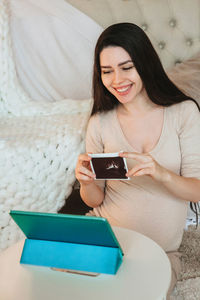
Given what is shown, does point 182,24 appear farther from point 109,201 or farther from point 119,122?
point 109,201

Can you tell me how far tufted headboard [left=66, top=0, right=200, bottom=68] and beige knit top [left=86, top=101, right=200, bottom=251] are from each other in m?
1.15

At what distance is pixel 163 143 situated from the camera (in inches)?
50.3

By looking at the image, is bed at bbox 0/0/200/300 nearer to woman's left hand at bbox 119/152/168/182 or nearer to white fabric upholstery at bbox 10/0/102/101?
white fabric upholstery at bbox 10/0/102/101

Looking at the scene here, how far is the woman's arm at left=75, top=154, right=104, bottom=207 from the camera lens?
1.18m

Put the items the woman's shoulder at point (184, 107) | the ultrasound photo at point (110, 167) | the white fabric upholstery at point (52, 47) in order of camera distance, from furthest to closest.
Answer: the white fabric upholstery at point (52, 47)
the woman's shoulder at point (184, 107)
the ultrasound photo at point (110, 167)

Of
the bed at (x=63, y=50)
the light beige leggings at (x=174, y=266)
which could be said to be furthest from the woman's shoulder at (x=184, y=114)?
the bed at (x=63, y=50)

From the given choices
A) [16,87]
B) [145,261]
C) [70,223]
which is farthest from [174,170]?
[16,87]

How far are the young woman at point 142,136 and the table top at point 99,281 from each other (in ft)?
0.89

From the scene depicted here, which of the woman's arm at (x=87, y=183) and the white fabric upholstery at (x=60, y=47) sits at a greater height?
the white fabric upholstery at (x=60, y=47)

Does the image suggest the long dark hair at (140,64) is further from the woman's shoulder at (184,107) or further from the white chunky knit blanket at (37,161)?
the white chunky knit blanket at (37,161)

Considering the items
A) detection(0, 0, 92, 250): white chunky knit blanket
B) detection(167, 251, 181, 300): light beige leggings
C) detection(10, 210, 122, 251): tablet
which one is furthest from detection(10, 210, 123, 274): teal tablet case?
detection(0, 0, 92, 250): white chunky knit blanket

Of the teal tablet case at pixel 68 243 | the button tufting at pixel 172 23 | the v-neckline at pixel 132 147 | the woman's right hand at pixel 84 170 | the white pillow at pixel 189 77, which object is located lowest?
the teal tablet case at pixel 68 243

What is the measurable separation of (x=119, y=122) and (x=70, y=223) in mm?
583

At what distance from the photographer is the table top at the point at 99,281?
2.78ft
